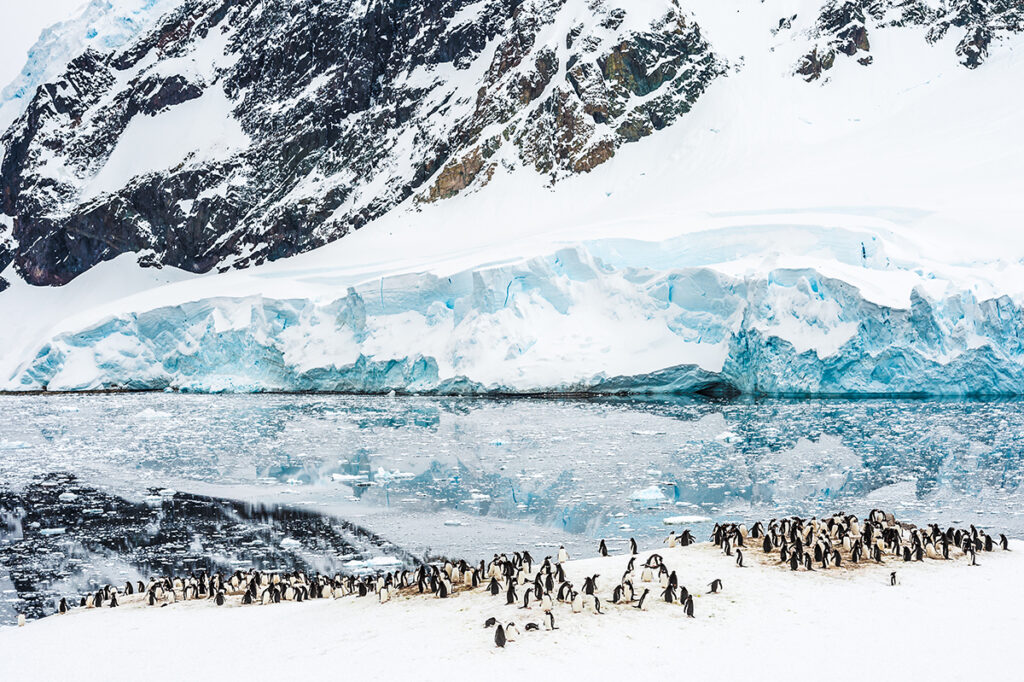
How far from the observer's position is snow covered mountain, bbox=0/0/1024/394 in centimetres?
3069

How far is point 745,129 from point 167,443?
131 feet

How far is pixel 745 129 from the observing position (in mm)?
52500

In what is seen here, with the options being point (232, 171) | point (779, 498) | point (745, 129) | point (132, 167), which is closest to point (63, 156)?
point (132, 167)

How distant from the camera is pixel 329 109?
224ft

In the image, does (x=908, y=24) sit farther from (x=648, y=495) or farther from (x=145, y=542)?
(x=145, y=542)

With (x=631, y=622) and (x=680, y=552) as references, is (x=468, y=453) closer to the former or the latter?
(x=680, y=552)

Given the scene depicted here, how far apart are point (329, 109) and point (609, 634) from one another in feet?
216

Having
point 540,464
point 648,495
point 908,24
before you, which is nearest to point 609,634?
point 648,495

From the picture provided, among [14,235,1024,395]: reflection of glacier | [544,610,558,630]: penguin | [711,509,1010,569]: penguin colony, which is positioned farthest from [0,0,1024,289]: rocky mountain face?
[544,610,558,630]: penguin

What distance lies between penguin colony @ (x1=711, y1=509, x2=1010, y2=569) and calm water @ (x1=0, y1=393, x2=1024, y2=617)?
1.97 metres

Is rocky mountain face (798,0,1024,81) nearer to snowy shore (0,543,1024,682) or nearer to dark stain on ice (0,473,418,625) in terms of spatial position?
dark stain on ice (0,473,418,625)

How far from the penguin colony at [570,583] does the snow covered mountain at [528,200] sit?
18.5 m

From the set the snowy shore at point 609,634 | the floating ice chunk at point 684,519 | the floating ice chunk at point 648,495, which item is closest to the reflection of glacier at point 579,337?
the floating ice chunk at point 648,495

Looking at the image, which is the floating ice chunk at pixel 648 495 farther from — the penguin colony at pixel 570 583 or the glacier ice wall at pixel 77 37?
the glacier ice wall at pixel 77 37
